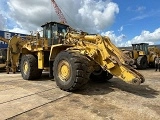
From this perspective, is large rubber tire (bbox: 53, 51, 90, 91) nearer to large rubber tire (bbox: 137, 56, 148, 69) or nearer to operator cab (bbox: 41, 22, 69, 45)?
operator cab (bbox: 41, 22, 69, 45)

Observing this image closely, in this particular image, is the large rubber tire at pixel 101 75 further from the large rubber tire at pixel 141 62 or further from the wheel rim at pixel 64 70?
the large rubber tire at pixel 141 62

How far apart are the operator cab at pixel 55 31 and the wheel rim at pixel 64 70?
215cm

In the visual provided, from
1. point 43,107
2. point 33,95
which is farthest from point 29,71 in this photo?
point 43,107

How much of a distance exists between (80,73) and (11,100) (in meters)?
2.22

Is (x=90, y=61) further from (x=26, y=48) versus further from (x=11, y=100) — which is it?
(x=26, y=48)

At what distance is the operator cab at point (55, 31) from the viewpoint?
976 cm

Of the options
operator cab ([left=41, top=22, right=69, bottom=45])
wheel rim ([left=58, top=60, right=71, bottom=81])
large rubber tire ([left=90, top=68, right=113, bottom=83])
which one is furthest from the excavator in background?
wheel rim ([left=58, top=60, right=71, bottom=81])

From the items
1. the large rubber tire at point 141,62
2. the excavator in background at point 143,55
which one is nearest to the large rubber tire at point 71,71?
the excavator in background at point 143,55

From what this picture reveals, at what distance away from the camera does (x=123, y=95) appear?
7.14 m

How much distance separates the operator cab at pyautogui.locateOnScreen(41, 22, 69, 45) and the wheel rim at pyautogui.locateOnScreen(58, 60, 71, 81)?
84.7 inches

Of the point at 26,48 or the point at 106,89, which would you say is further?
the point at 26,48

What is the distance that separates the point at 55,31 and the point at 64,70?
2975mm

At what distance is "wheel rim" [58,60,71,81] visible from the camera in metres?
7.38

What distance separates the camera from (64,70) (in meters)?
7.60
